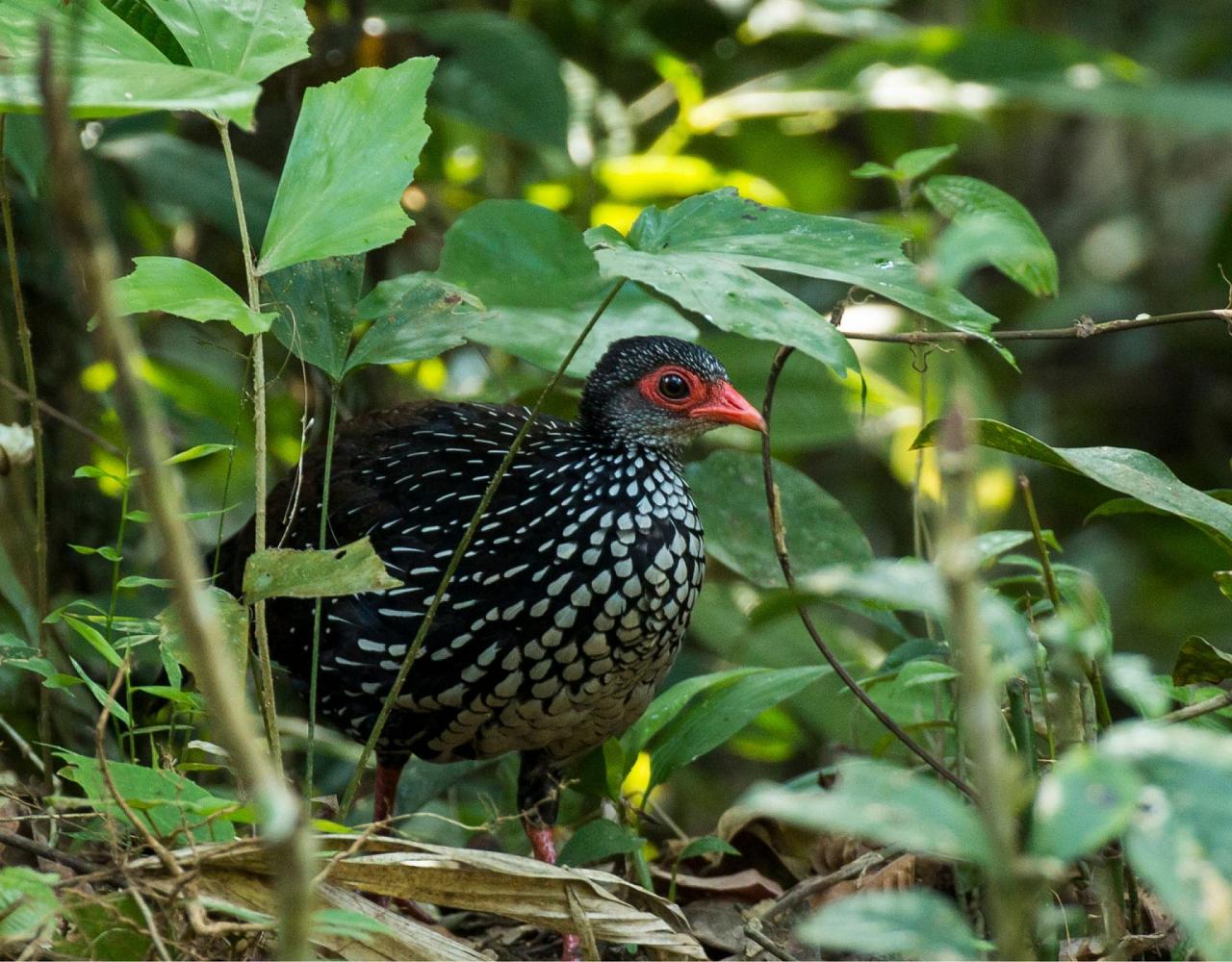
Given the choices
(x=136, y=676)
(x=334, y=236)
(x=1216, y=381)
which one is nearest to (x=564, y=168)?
(x=136, y=676)

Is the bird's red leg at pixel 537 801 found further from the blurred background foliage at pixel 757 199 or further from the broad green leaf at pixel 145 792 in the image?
the broad green leaf at pixel 145 792

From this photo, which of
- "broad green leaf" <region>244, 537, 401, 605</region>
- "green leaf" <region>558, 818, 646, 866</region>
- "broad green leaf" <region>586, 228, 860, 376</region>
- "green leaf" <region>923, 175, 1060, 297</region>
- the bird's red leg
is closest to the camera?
"broad green leaf" <region>586, 228, 860, 376</region>

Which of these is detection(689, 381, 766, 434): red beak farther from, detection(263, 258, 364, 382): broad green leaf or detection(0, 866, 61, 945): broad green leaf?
detection(0, 866, 61, 945): broad green leaf

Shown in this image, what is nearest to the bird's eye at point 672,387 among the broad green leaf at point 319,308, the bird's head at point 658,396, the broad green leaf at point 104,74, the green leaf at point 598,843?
the bird's head at point 658,396

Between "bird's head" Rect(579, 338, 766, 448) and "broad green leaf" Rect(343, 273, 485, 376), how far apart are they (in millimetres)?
675

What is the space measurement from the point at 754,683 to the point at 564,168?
9.08ft

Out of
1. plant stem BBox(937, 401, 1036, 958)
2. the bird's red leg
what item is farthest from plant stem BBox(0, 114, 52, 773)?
plant stem BBox(937, 401, 1036, 958)

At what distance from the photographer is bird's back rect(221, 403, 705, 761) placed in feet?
9.50

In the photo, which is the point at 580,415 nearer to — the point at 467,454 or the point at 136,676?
the point at 467,454

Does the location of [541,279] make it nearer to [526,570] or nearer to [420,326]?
[526,570]

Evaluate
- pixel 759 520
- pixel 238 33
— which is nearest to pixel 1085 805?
pixel 238 33

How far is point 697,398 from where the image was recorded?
10.8ft

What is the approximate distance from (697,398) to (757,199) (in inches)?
33.1

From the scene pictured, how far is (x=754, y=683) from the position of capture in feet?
9.84
